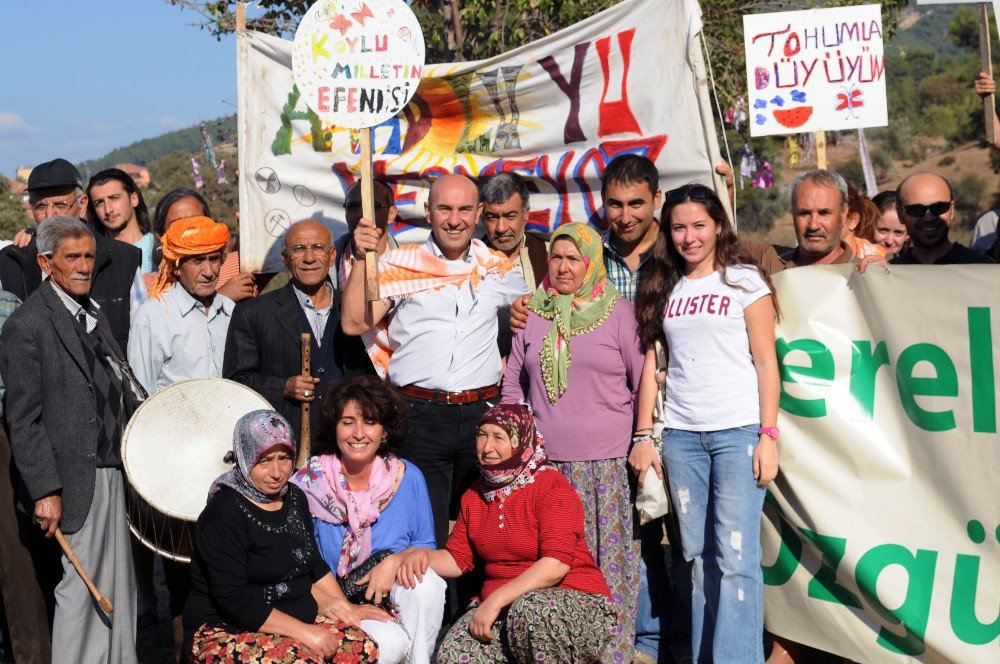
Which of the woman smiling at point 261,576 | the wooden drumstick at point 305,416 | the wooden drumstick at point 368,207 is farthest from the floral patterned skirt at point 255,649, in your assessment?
the wooden drumstick at point 368,207

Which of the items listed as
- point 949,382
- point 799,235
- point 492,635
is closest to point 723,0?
point 799,235

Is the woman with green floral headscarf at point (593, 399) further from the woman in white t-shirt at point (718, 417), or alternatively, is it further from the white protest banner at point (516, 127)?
the white protest banner at point (516, 127)

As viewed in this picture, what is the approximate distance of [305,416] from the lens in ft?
17.8

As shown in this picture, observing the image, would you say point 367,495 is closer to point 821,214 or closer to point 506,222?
point 506,222

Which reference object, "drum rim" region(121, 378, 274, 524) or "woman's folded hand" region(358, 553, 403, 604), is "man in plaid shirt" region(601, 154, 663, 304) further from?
"drum rim" region(121, 378, 274, 524)

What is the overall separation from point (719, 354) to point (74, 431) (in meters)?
2.98

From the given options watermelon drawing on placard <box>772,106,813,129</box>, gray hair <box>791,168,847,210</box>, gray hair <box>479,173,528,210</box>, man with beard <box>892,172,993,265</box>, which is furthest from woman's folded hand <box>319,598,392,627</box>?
watermelon drawing on placard <box>772,106,813,129</box>

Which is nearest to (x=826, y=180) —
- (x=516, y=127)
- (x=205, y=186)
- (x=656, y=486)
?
(x=656, y=486)

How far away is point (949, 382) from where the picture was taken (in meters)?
4.73

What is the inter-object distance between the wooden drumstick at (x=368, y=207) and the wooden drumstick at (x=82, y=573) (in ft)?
5.90

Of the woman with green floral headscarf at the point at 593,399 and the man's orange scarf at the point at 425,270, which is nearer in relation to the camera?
the woman with green floral headscarf at the point at 593,399

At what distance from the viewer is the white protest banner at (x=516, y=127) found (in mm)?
5977

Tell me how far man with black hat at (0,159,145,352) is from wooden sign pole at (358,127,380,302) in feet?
5.03

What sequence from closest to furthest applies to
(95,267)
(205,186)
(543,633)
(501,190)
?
(543,633), (501,190), (95,267), (205,186)
